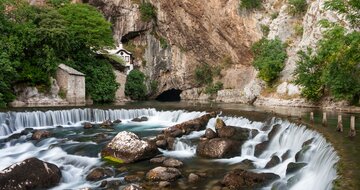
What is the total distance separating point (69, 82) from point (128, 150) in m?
21.2

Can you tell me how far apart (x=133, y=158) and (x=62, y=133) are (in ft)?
30.8

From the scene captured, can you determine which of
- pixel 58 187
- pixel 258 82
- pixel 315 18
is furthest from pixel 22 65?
pixel 315 18

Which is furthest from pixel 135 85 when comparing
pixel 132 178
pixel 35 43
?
pixel 132 178

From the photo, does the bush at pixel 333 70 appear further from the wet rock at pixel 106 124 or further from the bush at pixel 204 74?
the bush at pixel 204 74

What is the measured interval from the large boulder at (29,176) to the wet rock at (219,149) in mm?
6991

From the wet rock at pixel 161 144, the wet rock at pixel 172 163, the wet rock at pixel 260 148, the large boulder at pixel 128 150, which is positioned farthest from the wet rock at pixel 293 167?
the wet rock at pixel 161 144

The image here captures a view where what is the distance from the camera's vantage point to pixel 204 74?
55625 mm

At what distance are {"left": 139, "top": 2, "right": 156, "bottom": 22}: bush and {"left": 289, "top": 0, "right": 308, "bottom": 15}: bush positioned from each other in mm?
21362


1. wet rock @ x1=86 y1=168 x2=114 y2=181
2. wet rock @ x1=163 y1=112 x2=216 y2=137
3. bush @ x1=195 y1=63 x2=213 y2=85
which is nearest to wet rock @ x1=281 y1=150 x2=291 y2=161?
wet rock @ x1=163 y1=112 x2=216 y2=137

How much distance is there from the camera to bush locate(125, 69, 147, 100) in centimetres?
4744

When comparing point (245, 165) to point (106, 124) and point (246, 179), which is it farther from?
point (106, 124)

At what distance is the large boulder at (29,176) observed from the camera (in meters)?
12.3

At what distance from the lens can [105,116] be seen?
2923cm

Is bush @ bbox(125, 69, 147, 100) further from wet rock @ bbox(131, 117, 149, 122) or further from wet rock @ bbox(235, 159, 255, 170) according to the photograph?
wet rock @ bbox(235, 159, 255, 170)
